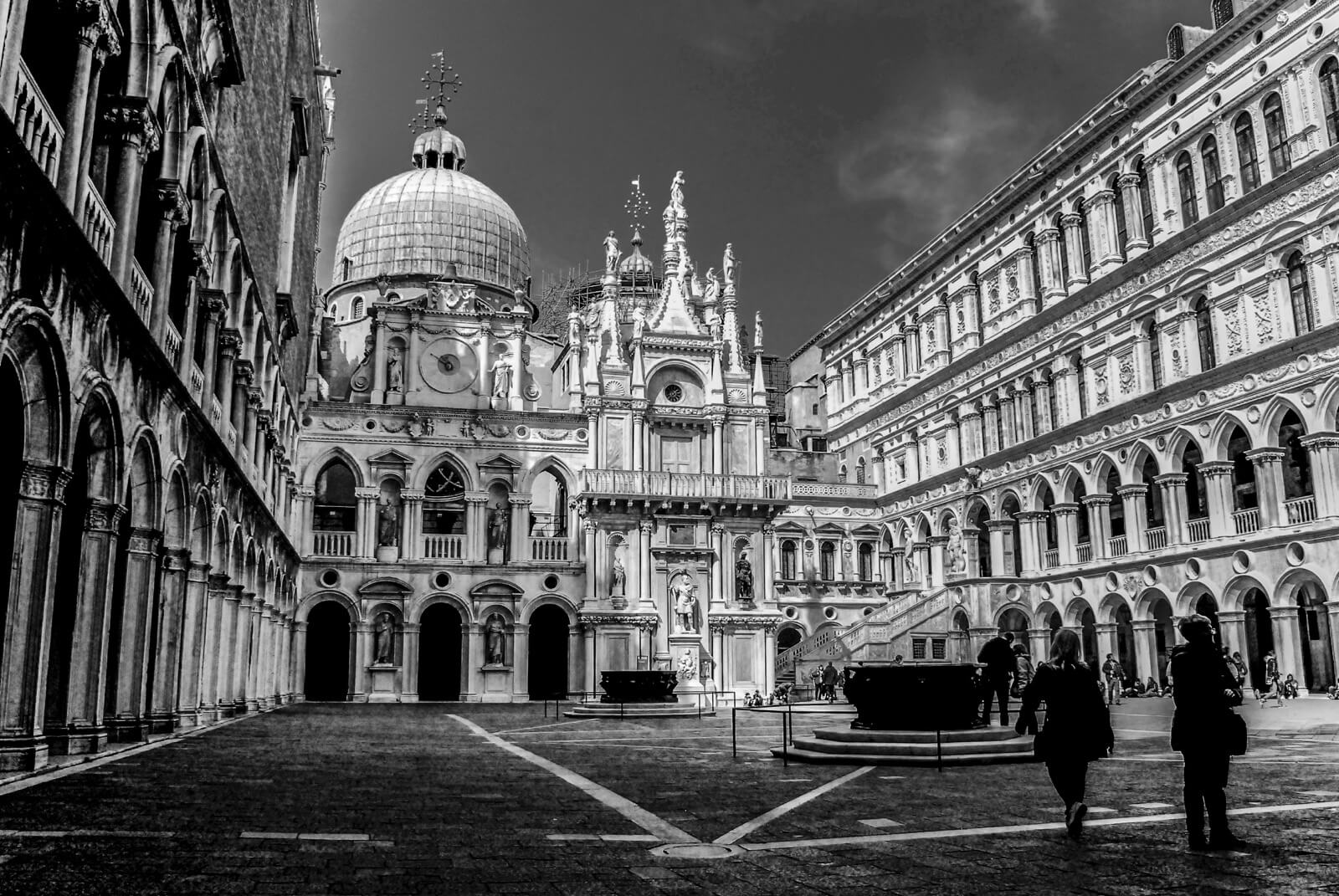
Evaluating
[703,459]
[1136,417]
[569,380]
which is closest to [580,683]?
[703,459]

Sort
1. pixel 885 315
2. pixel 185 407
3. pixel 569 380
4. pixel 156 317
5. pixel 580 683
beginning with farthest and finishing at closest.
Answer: pixel 885 315, pixel 569 380, pixel 580 683, pixel 185 407, pixel 156 317

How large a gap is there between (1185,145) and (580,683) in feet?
92.9

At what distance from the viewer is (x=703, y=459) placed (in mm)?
45500

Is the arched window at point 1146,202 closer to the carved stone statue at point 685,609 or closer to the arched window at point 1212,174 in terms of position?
the arched window at point 1212,174

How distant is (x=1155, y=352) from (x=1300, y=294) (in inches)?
248

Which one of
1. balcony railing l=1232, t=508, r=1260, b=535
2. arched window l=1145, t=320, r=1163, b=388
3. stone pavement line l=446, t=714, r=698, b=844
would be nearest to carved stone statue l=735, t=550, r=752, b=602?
arched window l=1145, t=320, r=1163, b=388

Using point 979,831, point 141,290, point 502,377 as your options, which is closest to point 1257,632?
point 502,377

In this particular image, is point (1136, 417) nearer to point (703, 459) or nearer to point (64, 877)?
point (703, 459)

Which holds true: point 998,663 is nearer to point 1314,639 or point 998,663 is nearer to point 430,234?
point 1314,639

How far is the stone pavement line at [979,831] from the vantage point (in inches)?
326

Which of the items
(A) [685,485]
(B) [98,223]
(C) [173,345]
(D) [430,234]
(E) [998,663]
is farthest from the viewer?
(D) [430,234]

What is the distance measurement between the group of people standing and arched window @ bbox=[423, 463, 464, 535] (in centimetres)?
3639

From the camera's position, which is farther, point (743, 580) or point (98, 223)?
point (743, 580)

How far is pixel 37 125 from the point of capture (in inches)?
454
